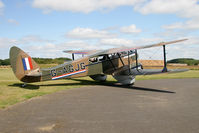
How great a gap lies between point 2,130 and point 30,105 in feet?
8.18

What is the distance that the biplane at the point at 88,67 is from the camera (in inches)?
404

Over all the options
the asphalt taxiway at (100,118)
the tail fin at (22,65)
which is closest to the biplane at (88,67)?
the tail fin at (22,65)

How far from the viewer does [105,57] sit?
12.7m

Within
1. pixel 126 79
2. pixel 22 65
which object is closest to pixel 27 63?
pixel 22 65

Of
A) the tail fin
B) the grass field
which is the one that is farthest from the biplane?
the grass field

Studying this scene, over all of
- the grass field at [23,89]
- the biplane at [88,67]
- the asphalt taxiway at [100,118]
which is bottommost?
the asphalt taxiway at [100,118]

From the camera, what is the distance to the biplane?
33.7ft

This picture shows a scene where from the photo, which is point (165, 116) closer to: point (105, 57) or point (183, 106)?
point (183, 106)

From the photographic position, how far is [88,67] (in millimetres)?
12180

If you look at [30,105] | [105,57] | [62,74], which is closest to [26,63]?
[62,74]

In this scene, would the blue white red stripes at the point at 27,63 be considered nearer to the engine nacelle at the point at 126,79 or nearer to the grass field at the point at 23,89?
the grass field at the point at 23,89

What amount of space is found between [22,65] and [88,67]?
168 inches

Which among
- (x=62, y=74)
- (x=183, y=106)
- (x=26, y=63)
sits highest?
(x=26, y=63)

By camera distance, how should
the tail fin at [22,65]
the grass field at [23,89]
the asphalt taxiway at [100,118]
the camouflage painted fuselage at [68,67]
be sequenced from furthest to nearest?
the camouflage painted fuselage at [68,67] → the tail fin at [22,65] → the grass field at [23,89] → the asphalt taxiway at [100,118]
